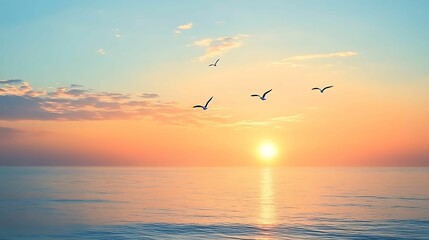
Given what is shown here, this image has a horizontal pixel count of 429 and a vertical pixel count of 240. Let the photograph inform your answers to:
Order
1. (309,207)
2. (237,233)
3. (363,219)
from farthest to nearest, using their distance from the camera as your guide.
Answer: (309,207) → (363,219) → (237,233)

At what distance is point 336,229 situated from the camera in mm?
55938

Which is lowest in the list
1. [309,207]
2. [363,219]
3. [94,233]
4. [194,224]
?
[94,233]

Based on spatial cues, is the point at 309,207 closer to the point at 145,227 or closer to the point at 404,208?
the point at 404,208

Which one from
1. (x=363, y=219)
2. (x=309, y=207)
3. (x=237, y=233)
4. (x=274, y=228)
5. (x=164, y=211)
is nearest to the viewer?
(x=237, y=233)

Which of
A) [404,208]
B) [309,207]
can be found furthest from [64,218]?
→ [404,208]

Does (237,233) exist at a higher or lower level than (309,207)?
lower

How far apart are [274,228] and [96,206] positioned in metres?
40.7

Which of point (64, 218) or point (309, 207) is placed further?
point (309, 207)

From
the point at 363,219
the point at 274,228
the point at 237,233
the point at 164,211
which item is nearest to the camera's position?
the point at 237,233

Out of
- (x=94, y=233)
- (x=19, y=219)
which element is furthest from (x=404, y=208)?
(x=19, y=219)

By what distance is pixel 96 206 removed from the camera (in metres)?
83.5

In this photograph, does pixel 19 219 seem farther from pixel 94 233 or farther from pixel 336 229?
pixel 336 229

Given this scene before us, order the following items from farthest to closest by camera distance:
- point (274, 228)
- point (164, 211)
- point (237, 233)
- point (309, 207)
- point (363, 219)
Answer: point (309, 207) → point (164, 211) → point (363, 219) → point (274, 228) → point (237, 233)

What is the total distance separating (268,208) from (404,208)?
82.6 feet
